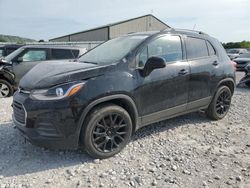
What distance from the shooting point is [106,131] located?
162 inches

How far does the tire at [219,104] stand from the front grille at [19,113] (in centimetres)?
359

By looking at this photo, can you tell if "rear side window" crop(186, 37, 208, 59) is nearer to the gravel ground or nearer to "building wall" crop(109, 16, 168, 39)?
the gravel ground

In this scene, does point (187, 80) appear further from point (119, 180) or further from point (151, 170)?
point (119, 180)

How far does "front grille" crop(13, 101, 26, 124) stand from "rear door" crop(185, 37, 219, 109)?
2804 millimetres

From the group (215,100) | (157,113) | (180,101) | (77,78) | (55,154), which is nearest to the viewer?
(77,78)

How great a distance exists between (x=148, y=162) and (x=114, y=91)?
1100mm

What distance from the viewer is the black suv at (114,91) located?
3.75 metres

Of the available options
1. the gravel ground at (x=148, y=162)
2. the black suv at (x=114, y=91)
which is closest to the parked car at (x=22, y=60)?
the gravel ground at (x=148, y=162)

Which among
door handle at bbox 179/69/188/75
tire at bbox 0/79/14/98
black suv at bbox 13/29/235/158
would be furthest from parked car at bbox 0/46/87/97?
door handle at bbox 179/69/188/75

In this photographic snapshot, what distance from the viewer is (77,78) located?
151 inches

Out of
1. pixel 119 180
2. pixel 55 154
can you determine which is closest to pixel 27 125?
pixel 55 154

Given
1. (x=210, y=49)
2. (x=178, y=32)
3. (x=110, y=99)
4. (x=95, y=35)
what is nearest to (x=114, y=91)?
(x=110, y=99)

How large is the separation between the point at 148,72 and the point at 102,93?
0.86 metres

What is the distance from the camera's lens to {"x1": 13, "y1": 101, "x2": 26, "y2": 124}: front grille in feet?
12.7
